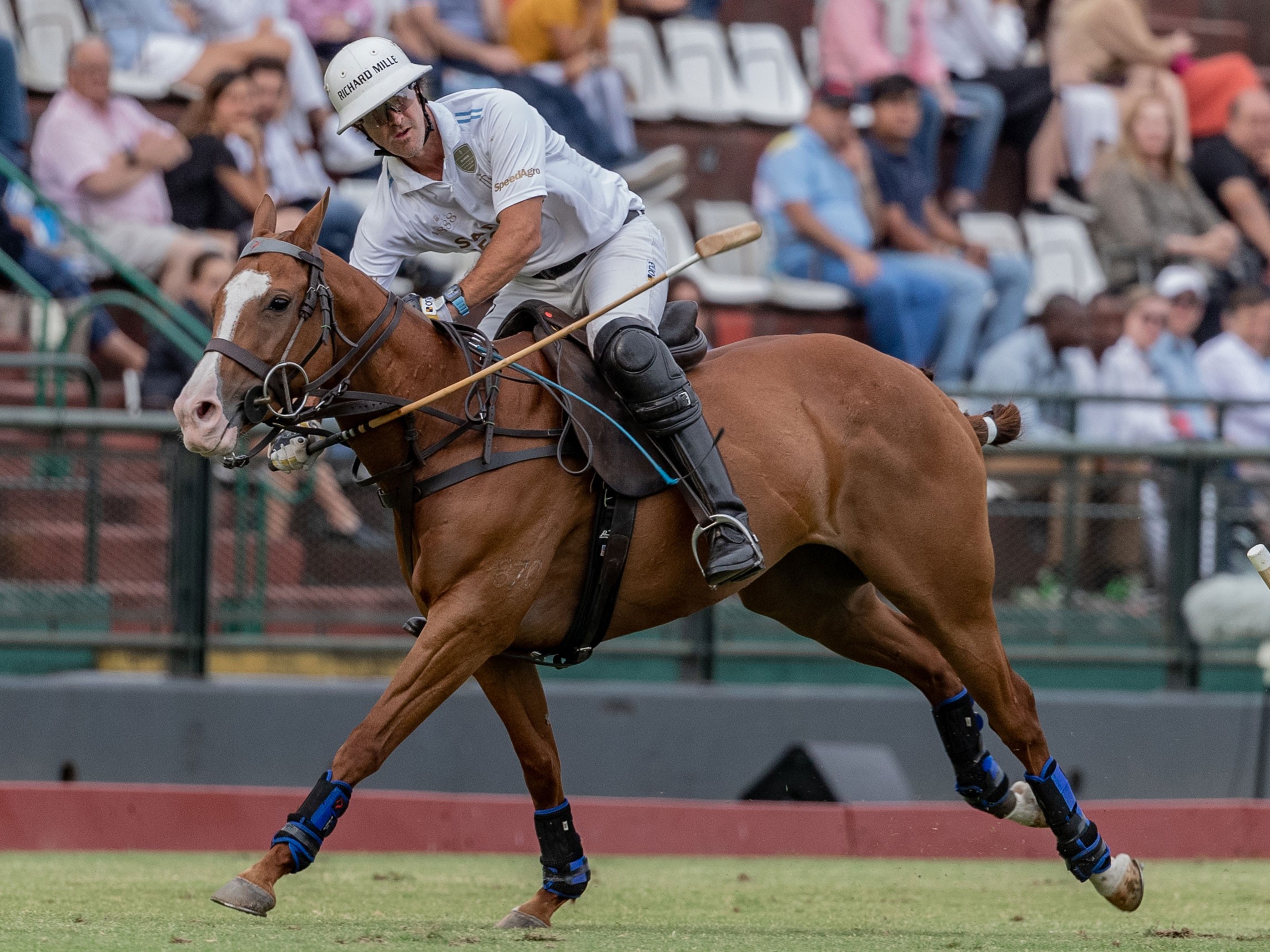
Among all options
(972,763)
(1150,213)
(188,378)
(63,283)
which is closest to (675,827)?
(972,763)

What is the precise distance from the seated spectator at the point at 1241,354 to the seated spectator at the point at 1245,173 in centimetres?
147

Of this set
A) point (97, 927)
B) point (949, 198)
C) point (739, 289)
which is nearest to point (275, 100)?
point (739, 289)

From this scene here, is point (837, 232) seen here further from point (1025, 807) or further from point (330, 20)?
point (1025, 807)

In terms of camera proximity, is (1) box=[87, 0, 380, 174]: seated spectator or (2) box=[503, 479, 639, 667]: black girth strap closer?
(2) box=[503, 479, 639, 667]: black girth strap

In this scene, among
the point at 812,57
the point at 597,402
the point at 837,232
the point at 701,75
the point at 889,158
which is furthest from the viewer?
the point at 812,57

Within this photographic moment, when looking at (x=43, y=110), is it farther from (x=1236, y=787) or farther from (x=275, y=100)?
(x=1236, y=787)

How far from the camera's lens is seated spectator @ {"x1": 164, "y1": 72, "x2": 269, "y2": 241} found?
33.8ft

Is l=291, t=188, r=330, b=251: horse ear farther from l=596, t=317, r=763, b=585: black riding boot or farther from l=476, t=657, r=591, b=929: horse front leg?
l=476, t=657, r=591, b=929: horse front leg

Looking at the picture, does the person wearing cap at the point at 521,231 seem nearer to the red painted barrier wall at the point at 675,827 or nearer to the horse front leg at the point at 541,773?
the horse front leg at the point at 541,773

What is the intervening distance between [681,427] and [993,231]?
326 inches

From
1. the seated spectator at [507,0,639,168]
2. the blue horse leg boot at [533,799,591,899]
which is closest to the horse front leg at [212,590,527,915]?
the blue horse leg boot at [533,799,591,899]

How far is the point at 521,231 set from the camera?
5156mm

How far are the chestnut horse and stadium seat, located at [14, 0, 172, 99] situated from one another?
629cm

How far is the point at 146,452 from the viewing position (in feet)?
27.3
